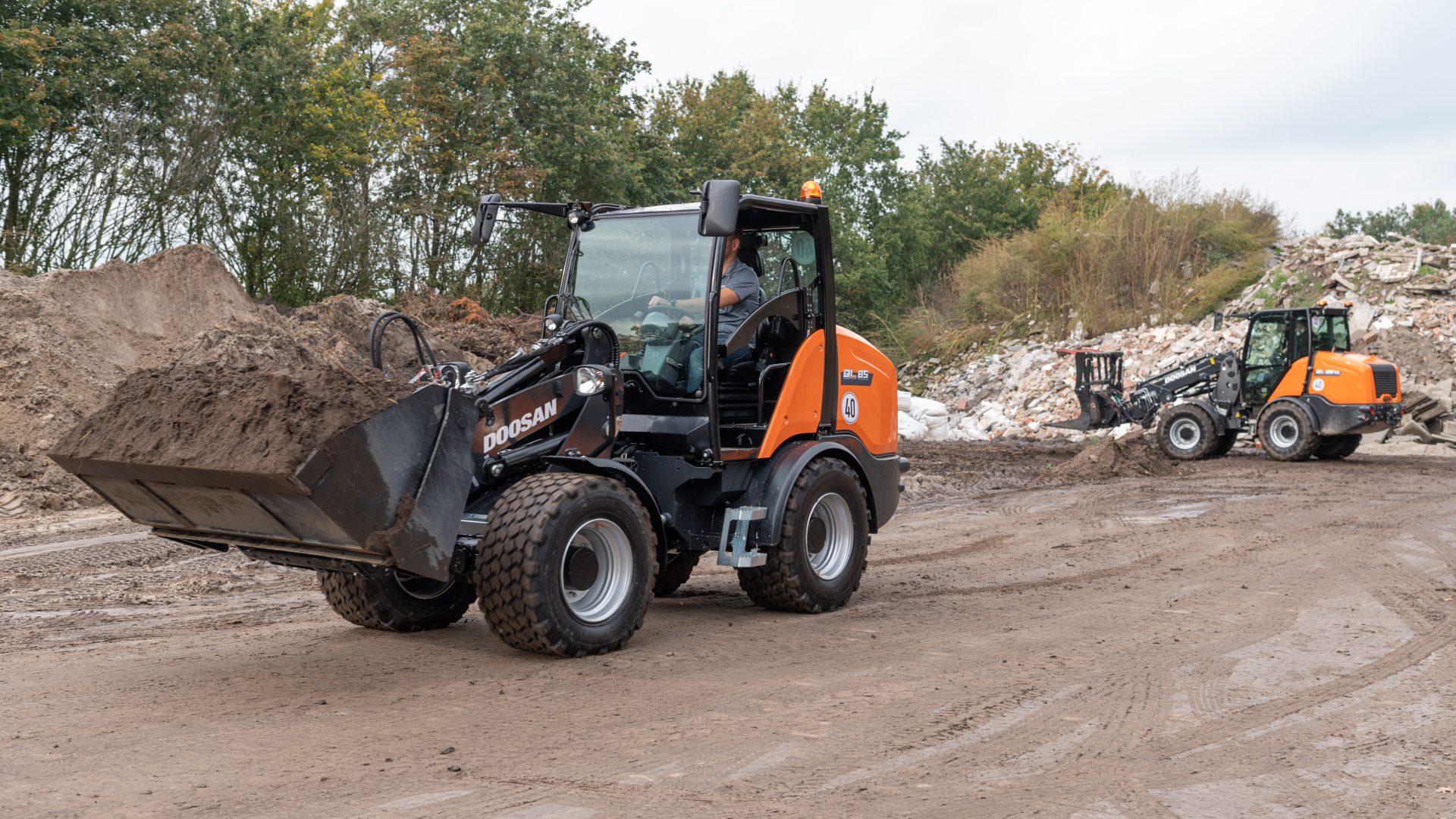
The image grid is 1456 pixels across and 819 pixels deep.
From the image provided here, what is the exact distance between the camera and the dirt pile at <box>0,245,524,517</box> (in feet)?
42.6

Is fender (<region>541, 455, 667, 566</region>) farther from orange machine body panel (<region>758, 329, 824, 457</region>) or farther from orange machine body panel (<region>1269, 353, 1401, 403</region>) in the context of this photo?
orange machine body panel (<region>1269, 353, 1401, 403</region>)

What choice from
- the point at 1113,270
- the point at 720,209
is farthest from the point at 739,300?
the point at 1113,270

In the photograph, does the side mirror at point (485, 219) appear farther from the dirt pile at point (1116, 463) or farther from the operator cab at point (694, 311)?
the dirt pile at point (1116, 463)

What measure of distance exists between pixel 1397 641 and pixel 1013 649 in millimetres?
2131

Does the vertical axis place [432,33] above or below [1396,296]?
above

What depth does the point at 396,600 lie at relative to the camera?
6.60 m

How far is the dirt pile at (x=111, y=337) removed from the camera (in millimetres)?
12984

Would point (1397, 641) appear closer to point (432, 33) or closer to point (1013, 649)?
point (1013, 649)

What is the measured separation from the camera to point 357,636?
662 centimetres

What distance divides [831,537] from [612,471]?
6.30ft

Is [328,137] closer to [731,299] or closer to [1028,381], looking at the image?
[1028,381]

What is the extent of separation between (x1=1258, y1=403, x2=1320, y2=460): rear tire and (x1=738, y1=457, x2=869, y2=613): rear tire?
42.1 feet

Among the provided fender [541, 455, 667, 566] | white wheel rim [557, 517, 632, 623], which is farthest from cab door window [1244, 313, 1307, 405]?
white wheel rim [557, 517, 632, 623]

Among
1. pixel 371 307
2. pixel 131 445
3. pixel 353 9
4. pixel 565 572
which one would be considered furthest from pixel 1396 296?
pixel 131 445
